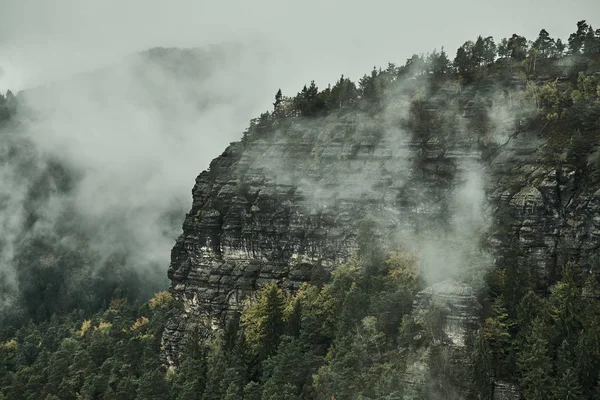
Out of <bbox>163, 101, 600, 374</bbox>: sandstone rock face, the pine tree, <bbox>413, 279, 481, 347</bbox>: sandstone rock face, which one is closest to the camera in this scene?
the pine tree

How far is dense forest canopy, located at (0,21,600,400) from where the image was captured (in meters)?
64.3

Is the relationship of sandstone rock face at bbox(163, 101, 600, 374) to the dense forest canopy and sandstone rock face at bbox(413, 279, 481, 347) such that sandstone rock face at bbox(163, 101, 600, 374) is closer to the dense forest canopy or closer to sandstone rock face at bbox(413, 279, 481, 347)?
sandstone rock face at bbox(413, 279, 481, 347)

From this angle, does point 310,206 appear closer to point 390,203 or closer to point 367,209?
point 367,209

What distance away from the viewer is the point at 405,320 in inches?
2844

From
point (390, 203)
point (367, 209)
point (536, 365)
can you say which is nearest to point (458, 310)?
point (536, 365)

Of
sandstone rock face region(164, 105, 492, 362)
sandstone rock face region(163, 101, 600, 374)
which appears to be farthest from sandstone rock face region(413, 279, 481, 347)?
sandstone rock face region(164, 105, 492, 362)

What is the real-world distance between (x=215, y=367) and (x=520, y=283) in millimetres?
40843

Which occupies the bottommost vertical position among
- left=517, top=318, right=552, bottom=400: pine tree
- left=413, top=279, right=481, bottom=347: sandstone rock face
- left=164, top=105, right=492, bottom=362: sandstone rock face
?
left=517, top=318, right=552, bottom=400: pine tree

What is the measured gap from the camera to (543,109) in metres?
92.1

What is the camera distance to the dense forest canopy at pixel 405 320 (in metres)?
64.3

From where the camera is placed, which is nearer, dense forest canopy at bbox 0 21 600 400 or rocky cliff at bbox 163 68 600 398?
dense forest canopy at bbox 0 21 600 400

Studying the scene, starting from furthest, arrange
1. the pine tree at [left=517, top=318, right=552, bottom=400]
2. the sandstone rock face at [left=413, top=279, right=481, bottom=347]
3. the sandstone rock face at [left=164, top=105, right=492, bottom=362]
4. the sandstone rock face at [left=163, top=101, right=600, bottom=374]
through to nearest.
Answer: the sandstone rock face at [left=164, top=105, right=492, bottom=362]
the sandstone rock face at [left=163, top=101, right=600, bottom=374]
the sandstone rock face at [left=413, top=279, right=481, bottom=347]
the pine tree at [left=517, top=318, right=552, bottom=400]

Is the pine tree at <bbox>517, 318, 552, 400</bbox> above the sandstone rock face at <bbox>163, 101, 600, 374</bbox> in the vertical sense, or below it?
below

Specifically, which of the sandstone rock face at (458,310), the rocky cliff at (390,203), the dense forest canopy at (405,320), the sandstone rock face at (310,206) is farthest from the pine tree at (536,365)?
the sandstone rock face at (310,206)
